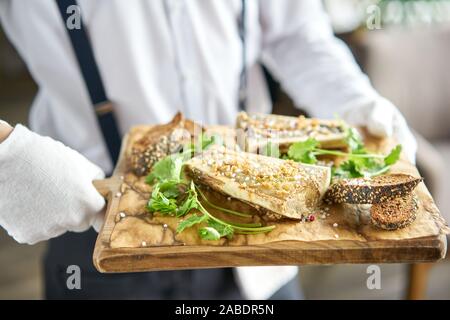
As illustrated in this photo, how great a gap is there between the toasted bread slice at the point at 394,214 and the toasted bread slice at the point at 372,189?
0.6 inches

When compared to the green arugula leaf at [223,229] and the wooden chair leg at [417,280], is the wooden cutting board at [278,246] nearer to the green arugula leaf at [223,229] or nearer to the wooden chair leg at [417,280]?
the green arugula leaf at [223,229]

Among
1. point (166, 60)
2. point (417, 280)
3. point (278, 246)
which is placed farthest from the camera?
point (417, 280)

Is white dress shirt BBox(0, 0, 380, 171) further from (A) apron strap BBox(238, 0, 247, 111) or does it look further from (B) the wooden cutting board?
(B) the wooden cutting board

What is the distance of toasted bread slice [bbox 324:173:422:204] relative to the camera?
1.05 meters

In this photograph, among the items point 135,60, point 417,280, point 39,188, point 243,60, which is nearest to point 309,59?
point 243,60

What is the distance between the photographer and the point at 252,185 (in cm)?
109

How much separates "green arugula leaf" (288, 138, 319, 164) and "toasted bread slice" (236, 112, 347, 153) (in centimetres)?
5

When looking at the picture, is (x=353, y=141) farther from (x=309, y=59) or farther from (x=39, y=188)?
(x=39, y=188)

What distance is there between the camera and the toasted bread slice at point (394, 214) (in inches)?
39.6

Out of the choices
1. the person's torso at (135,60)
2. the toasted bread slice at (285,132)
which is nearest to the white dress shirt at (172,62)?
the person's torso at (135,60)

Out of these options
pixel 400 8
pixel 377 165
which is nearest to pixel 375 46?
pixel 400 8

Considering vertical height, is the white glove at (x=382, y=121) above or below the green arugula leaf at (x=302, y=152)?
below

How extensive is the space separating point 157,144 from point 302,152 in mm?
308

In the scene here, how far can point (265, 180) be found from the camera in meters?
1.10
